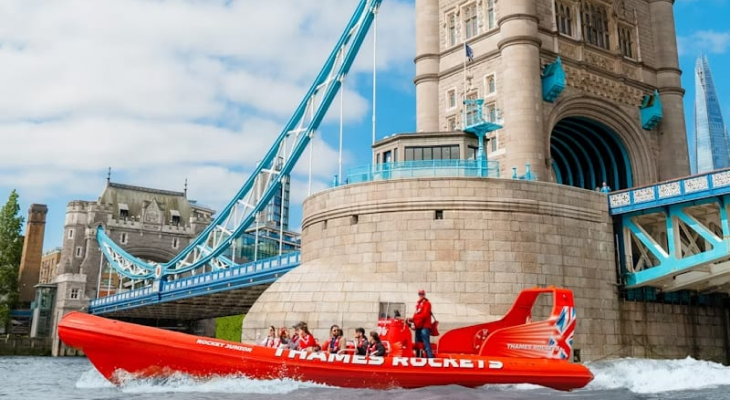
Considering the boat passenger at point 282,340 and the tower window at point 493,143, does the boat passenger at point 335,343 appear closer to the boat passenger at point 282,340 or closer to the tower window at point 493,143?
the boat passenger at point 282,340

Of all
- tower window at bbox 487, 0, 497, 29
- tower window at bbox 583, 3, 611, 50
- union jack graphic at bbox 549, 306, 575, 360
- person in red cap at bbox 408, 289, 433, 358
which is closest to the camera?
person in red cap at bbox 408, 289, 433, 358

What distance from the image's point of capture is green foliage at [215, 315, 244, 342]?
51.9 m

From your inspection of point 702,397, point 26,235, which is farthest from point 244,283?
point 26,235

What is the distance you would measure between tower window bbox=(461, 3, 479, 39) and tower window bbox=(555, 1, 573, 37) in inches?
155

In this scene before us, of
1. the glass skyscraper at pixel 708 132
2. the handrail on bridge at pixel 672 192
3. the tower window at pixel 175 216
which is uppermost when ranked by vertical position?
the glass skyscraper at pixel 708 132

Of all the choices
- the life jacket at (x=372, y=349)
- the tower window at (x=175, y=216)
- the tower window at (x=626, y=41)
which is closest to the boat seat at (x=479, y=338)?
the life jacket at (x=372, y=349)

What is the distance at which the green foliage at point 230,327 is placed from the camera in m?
51.9

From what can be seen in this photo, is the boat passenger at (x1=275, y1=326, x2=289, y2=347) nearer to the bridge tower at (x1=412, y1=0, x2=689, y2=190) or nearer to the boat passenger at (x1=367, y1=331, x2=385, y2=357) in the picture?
the boat passenger at (x1=367, y1=331, x2=385, y2=357)

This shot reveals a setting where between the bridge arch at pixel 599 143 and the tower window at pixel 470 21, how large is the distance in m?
5.70

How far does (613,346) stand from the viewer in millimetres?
22906

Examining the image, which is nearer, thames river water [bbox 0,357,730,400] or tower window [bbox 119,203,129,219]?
thames river water [bbox 0,357,730,400]

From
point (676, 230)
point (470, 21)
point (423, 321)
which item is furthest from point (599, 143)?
Answer: point (423, 321)

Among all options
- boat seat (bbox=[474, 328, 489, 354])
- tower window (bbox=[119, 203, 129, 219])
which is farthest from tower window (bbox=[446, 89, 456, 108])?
tower window (bbox=[119, 203, 129, 219])

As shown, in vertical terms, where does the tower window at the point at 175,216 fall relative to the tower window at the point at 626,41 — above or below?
below
